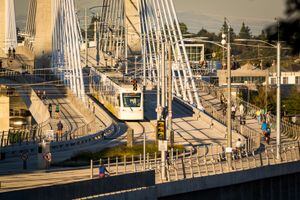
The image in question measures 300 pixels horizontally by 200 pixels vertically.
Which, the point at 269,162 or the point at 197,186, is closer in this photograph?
the point at 197,186

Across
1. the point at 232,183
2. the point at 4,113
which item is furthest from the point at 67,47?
the point at 232,183

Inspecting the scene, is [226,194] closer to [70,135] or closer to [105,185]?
Result: [105,185]

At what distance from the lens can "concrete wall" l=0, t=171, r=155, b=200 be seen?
25.1 meters

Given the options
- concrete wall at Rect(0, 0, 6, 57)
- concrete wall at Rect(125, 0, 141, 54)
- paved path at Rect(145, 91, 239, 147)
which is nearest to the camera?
paved path at Rect(145, 91, 239, 147)

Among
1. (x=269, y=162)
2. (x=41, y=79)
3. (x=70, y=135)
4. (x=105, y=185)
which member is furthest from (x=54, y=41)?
(x=105, y=185)

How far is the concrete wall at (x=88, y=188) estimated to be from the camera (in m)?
25.1

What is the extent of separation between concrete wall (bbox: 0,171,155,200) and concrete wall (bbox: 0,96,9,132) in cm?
6116

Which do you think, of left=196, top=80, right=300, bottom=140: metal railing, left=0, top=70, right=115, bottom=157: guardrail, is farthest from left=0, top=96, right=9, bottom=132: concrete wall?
left=196, top=80, right=300, bottom=140: metal railing

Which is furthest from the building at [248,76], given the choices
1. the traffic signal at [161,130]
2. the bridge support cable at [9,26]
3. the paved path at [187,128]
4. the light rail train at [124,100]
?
the traffic signal at [161,130]

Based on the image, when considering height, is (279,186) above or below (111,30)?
below

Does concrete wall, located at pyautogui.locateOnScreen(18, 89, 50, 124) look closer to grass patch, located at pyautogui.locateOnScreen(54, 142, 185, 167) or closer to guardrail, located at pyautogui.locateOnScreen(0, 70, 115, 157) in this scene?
guardrail, located at pyautogui.locateOnScreen(0, 70, 115, 157)

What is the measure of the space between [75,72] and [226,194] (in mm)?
50245

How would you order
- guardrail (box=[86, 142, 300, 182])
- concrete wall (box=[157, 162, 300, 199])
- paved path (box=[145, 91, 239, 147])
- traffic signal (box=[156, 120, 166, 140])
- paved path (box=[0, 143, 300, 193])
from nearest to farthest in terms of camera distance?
concrete wall (box=[157, 162, 300, 199]), paved path (box=[0, 143, 300, 193]), guardrail (box=[86, 142, 300, 182]), traffic signal (box=[156, 120, 166, 140]), paved path (box=[145, 91, 239, 147])

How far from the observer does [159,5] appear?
94250 millimetres
